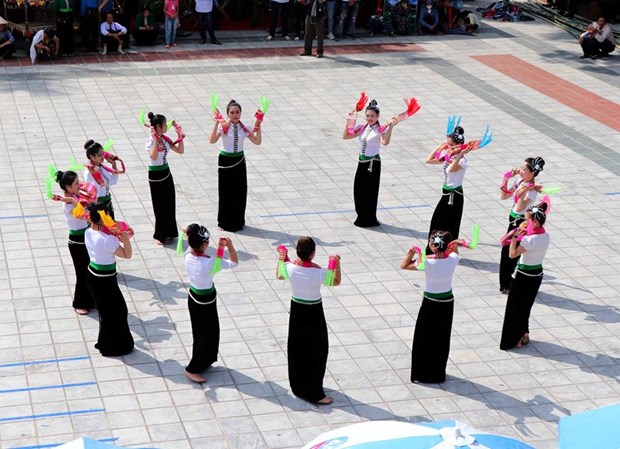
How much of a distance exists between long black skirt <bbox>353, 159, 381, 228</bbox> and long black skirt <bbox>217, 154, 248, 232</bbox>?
1444 mm

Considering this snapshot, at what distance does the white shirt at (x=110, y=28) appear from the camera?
20719 mm

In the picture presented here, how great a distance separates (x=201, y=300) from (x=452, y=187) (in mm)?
3956

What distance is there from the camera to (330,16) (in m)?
22.8

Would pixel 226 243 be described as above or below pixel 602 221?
above

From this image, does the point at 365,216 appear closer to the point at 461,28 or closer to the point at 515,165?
→ the point at 515,165

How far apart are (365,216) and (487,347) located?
3263 millimetres

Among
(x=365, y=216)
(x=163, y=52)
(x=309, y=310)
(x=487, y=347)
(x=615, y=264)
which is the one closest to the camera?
(x=309, y=310)

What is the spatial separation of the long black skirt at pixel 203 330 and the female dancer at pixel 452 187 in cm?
348

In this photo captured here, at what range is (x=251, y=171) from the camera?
14938 millimetres

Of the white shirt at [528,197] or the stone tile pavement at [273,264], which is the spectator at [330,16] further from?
the white shirt at [528,197]

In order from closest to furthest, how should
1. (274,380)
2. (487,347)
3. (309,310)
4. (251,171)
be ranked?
1. (309,310)
2. (274,380)
3. (487,347)
4. (251,171)

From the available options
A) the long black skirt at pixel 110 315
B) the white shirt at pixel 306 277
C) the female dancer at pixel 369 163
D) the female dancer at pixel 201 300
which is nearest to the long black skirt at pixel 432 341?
the white shirt at pixel 306 277

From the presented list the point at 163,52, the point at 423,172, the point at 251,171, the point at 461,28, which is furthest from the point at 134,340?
the point at 461,28

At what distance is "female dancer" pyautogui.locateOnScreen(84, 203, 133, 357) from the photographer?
9484 mm
